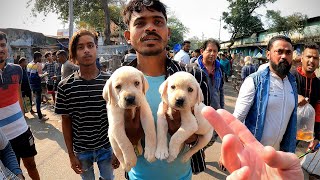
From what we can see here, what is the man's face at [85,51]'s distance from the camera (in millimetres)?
2906

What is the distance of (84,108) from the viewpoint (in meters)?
2.79

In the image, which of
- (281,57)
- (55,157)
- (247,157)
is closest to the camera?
(247,157)

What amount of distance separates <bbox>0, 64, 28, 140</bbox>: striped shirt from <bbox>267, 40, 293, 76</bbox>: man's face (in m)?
3.29

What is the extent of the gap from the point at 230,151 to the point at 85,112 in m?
2.13

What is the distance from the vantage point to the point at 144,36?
1790 mm

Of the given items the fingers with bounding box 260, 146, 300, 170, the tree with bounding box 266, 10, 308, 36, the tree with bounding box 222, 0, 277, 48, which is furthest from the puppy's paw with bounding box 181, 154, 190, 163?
the tree with bounding box 222, 0, 277, 48

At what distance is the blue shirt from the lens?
1783 millimetres

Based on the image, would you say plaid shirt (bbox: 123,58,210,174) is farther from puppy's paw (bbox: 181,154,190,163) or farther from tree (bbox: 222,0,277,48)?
tree (bbox: 222,0,277,48)

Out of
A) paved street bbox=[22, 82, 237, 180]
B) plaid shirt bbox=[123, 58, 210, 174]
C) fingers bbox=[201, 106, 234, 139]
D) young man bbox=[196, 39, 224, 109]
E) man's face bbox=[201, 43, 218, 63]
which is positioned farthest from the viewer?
man's face bbox=[201, 43, 218, 63]

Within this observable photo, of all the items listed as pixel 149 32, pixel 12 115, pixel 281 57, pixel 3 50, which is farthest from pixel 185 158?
pixel 3 50

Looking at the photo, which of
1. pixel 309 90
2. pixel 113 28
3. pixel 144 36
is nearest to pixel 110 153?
pixel 144 36

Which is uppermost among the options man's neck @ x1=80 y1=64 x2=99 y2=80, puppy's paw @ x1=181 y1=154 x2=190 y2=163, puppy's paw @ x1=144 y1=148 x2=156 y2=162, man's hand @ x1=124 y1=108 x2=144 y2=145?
man's neck @ x1=80 y1=64 x2=99 y2=80

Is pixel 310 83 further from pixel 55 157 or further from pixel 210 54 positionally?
pixel 55 157

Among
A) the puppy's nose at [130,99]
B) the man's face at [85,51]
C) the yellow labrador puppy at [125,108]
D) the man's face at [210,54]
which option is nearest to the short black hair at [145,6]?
the yellow labrador puppy at [125,108]
